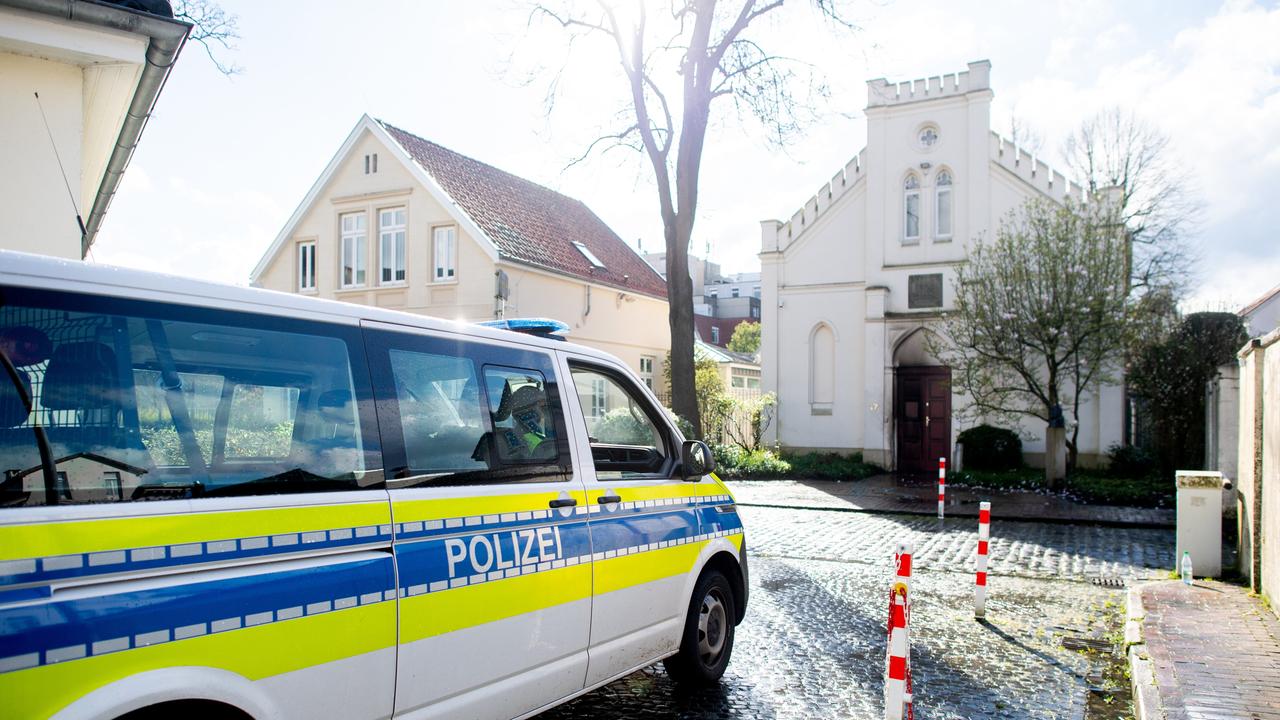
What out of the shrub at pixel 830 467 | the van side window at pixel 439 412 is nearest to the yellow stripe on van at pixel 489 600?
the van side window at pixel 439 412

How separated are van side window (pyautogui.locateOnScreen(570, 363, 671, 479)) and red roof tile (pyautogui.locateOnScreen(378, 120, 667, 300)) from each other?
18055 millimetres

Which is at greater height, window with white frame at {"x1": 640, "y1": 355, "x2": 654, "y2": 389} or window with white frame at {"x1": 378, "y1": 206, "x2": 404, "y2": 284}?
window with white frame at {"x1": 378, "y1": 206, "x2": 404, "y2": 284}

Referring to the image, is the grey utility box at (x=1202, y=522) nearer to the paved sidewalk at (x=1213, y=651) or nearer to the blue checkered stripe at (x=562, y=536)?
the paved sidewalk at (x=1213, y=651)

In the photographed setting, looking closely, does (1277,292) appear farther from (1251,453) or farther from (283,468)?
(283,468)

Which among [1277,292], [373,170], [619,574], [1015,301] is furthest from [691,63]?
[1277,292]

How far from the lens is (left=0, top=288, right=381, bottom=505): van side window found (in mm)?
2520

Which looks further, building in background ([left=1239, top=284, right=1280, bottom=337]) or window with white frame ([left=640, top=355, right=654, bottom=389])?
building in background ([left=1239, top=284, right=1280, bottom=337])

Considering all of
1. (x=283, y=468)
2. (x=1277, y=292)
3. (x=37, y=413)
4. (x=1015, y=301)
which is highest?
(x=1277, y=292)

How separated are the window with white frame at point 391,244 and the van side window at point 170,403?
22111 millimetres

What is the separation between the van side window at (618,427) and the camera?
492 centimetres

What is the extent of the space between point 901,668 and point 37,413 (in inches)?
139

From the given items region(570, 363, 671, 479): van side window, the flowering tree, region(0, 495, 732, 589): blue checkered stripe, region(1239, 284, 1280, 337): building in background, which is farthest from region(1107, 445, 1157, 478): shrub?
region(1239, 284, 1280, 337): building in background

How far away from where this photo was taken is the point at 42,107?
688cm

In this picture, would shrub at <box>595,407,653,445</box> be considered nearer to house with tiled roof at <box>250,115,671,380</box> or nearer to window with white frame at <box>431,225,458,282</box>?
house with tiled roof at <box>250,115,671,380</box>
